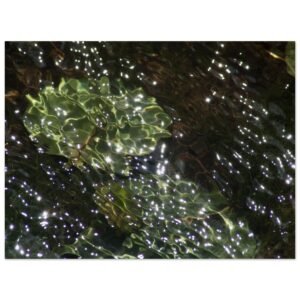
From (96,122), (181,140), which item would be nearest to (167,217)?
(181,140)

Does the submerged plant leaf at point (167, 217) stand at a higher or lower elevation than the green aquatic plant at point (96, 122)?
lower

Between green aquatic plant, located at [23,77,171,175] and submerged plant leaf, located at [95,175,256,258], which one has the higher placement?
green aquatic plant, located at [23,77,171,175]

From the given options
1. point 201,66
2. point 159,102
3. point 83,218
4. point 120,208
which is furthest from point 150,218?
point 201,66
